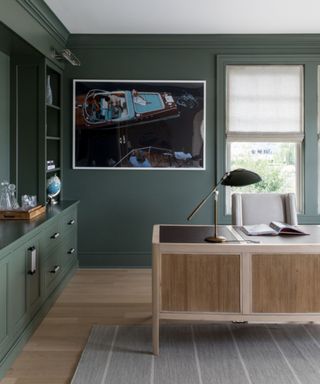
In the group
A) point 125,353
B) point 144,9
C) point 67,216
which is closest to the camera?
point 125,353

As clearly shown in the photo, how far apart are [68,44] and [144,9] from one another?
120cm

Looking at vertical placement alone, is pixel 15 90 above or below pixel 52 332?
above

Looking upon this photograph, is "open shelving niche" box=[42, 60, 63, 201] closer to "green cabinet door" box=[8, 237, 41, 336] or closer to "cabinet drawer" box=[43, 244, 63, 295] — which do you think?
"cabinet drawer" box=[43, 244, 63, 295]

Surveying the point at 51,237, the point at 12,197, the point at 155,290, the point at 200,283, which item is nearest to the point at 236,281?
the point at 200,283

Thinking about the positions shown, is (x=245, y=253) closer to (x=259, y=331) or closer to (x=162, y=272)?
(x=162, y=272)

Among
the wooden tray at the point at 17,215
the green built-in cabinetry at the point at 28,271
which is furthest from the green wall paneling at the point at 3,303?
the wooden tray at the point at 17,215

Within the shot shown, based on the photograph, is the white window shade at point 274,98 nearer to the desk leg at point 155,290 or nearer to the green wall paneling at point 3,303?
the desk leg at point 155,290

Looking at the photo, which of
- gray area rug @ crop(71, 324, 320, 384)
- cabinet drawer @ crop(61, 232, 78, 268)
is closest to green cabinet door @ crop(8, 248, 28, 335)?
gray area rug @ crop(71, 324, 320, 384)

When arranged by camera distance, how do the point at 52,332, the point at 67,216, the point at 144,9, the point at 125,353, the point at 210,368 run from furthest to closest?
the point at 67,216, the point at 144,9, the point at 52,332, the point at 125,353, the point at 210,368

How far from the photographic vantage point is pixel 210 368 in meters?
2.91

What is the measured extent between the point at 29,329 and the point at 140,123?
8.62 feet

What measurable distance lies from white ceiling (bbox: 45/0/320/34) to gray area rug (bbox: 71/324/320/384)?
270cm

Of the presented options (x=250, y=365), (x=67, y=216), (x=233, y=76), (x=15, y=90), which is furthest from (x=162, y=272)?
(x=233, y=76)

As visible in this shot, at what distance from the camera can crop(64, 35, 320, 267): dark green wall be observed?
5.27m
